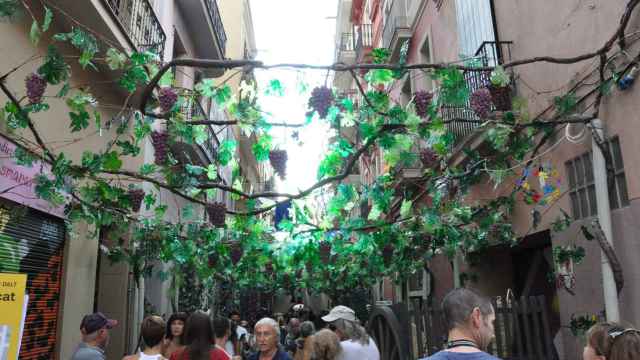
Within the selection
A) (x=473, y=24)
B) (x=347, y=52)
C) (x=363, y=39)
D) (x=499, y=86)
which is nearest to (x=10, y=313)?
(x=499, y=86)

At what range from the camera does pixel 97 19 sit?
25.3 feet

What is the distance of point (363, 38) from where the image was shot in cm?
2288

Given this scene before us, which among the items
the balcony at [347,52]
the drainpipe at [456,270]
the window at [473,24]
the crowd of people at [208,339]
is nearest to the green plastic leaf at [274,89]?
the crowd of people at [208,339]

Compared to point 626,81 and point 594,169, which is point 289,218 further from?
point 626,81

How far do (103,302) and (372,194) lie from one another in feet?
18.3

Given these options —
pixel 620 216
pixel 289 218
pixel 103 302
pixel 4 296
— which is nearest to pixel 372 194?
pixel 289 218

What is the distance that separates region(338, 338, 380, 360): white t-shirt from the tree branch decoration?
1603 mm

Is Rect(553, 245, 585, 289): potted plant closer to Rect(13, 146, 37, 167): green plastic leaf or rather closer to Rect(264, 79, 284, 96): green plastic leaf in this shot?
Rect(264, 79, 284, 96): green plastic leaf

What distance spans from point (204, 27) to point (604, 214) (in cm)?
1198

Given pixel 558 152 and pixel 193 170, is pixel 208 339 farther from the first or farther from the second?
pixel 558 152

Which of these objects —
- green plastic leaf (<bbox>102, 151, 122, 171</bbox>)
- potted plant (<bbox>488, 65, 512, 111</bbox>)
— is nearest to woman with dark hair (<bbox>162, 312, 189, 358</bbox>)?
green plastic leaf (<bbox>102, 151, 122, 171</bbox>)

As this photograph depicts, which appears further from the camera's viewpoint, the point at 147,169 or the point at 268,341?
the point at 147,169

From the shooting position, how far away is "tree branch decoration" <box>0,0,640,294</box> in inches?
192

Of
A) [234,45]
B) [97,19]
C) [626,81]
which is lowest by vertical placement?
[626,81]
